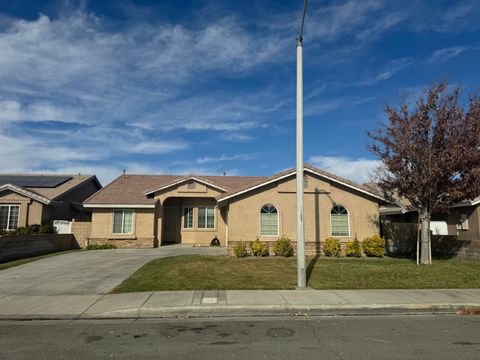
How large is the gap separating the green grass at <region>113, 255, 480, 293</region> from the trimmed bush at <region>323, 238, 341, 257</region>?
1174 mm

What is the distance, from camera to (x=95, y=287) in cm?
1114

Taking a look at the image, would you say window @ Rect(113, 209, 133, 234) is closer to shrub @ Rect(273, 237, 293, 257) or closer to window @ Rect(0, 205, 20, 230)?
window @ Rect(0, 205, 20, 230)

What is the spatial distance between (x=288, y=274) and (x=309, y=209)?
5.95m

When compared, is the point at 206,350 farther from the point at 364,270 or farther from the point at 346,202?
the point at 346,202

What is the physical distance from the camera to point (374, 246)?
699 inches

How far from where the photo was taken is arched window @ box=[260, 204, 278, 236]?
1830 cm

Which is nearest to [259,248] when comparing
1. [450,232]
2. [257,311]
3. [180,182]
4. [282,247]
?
[282,247]

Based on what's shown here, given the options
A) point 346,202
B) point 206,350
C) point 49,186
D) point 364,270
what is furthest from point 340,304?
point 49,186

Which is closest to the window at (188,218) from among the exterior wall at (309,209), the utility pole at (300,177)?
the exterior wall at (309,209)

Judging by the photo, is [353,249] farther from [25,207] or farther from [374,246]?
[25,207]

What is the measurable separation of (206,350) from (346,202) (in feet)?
45.8

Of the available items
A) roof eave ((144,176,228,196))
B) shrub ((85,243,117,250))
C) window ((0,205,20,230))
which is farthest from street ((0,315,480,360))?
window ((0,205,20,230))

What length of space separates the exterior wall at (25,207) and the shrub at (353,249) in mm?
18897

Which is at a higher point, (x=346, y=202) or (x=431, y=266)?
(x=346, y=202)
